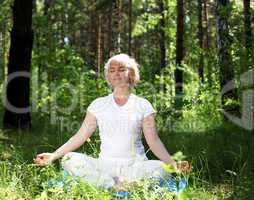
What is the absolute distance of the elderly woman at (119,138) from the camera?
4965mm

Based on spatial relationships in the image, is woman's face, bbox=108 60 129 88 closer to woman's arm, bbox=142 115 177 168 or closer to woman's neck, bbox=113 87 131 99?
woman's neck, bbox=113 87 131 99

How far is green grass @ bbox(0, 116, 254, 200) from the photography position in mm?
4414

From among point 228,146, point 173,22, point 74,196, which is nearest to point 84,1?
point 173,22

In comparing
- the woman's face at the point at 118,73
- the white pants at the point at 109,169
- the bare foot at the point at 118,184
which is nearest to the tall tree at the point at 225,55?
the woman's face at the point at 118,73

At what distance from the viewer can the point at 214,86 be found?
36.6 ft

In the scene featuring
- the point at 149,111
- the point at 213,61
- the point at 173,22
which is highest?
the point at 173,22

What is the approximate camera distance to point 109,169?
5102 millimetres

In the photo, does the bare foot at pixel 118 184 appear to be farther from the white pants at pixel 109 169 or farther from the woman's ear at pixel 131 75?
the woman's ear at pixel 131 75

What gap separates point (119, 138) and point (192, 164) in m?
1.60

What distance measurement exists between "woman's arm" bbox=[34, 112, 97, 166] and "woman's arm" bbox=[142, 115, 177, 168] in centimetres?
55

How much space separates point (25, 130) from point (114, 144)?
6.21 meters

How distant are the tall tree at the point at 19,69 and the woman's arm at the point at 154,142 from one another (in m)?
6.50

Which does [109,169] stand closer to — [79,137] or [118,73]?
[79,137]

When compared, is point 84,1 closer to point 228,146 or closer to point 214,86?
point 214,86
